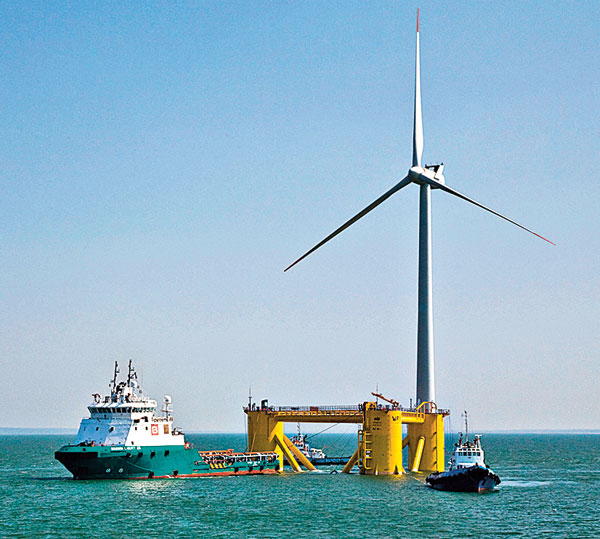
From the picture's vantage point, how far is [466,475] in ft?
249

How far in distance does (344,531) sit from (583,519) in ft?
64.6

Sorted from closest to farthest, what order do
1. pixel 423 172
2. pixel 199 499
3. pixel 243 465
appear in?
pixel 199 499, pixel 243 465, pixel 423 172

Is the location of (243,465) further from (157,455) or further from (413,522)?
(413,522)

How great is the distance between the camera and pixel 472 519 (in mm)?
60094

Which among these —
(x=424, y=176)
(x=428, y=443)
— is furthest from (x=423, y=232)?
(x=428, y=443)

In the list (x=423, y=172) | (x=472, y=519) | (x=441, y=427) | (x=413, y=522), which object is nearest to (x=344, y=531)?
(x=413, y=522)

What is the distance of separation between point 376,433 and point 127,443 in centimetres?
2429

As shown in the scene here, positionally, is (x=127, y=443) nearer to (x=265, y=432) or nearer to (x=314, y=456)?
(x=265, y=432)

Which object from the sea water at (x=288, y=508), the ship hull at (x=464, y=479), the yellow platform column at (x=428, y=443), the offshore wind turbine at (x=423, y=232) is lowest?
the sea water at (x=288, y=508)

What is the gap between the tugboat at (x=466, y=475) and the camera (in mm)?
76000

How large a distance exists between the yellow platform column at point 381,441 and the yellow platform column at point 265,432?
11.7 metres

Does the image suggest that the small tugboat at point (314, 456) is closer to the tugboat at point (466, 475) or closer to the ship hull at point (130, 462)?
the ship hull at point (130, 462)

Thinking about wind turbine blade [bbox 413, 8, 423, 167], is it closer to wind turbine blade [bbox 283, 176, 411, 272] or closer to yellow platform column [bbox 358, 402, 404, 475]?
wind turbine blade [bbox 283, 176, 411, 272]

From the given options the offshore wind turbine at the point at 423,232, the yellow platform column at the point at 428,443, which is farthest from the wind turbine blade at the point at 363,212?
the yellow platform column at the point at 428,443
